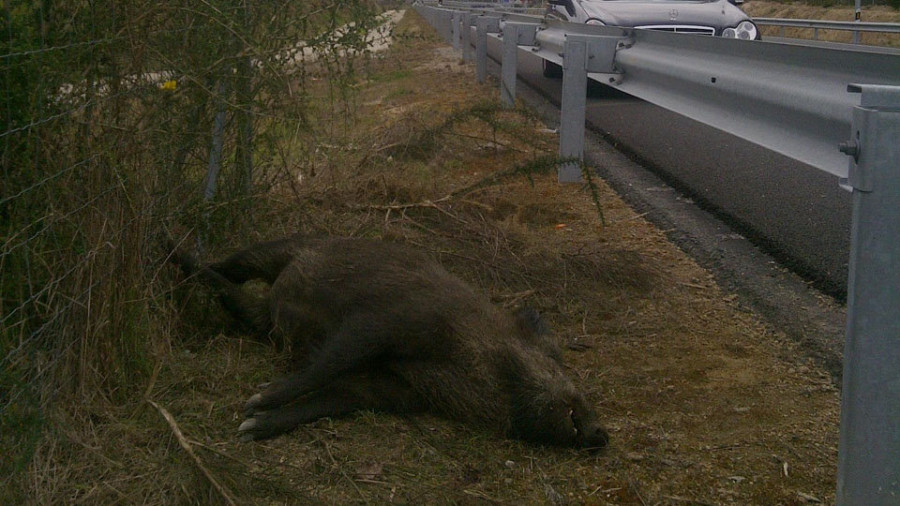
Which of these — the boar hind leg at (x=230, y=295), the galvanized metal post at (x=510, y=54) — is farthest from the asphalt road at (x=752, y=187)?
the boar hind leg at (x=230, y=295)

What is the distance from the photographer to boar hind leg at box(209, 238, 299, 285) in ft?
15.3

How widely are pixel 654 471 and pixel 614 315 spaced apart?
1.50m

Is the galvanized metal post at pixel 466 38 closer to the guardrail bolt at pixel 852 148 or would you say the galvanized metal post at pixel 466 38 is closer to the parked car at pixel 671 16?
the parked car at pixel 671 16

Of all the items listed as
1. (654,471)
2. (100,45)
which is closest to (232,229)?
(100,45)

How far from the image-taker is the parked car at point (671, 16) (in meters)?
12.1

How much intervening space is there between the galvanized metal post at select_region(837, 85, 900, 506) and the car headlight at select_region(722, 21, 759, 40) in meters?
10.3

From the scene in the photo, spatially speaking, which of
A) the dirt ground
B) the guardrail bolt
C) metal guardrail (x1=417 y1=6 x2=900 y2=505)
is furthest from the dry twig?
the guardrail bolt

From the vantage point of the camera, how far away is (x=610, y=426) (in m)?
3.63

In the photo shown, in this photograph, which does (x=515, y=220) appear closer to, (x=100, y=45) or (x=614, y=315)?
(x=614, y=315)

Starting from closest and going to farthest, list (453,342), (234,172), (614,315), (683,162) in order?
(453,342) < (614,315) < (234,172) < (683,162)

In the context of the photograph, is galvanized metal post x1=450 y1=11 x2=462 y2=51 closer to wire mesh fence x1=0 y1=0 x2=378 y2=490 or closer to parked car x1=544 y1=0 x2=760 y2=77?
parked car x1=544 y1=0 x2=760 y2=77

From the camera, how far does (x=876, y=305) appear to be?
238cm

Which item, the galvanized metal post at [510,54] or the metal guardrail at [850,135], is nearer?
the metal guardrail at [850,135]

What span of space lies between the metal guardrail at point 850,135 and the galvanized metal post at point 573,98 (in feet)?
2.23
